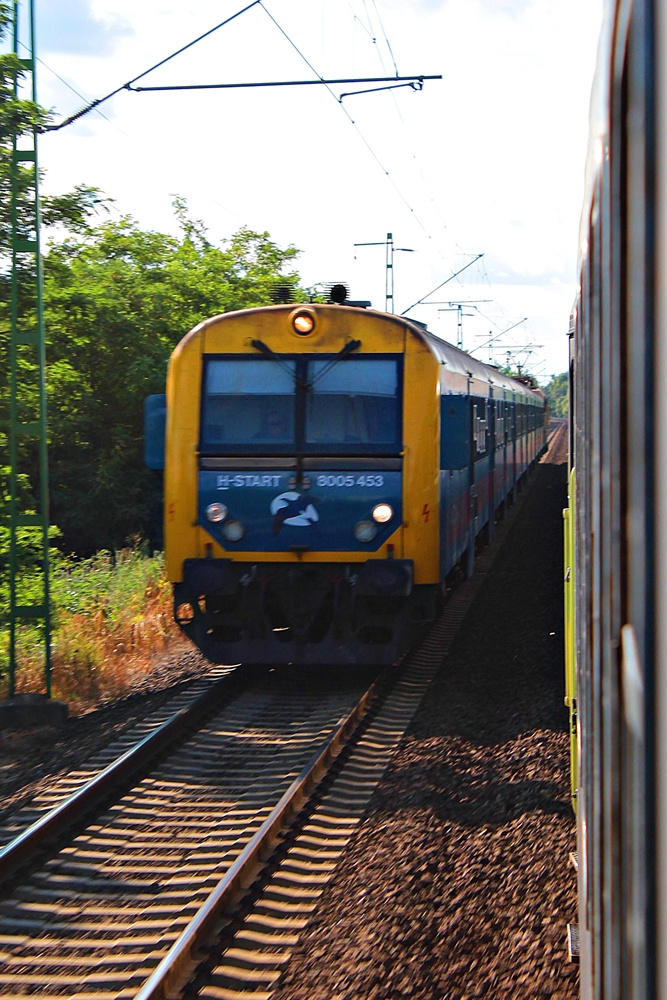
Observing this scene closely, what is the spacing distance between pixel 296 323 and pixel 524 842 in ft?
15.2

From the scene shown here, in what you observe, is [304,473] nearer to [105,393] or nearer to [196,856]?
[196,856]

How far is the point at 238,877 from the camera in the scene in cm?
529

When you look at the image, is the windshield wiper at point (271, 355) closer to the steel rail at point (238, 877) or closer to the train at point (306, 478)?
the train at point (306, 478)

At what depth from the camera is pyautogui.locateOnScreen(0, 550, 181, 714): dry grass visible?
9.88 metres

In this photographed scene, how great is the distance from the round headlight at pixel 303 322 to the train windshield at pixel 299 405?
0.21m

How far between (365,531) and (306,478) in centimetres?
62

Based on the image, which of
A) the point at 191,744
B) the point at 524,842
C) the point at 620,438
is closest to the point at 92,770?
the point at 191,744

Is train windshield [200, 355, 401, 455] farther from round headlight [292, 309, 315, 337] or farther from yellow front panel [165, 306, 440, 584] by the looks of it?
round headlight [292, 309, 315, 337]

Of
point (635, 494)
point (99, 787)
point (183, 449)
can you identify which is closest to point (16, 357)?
point (183, 449)

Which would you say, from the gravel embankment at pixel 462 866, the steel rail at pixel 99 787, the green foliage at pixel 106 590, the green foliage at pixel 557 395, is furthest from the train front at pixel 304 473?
the green foliage at pixel 557 395

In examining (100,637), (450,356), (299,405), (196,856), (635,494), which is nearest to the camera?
(635,494)

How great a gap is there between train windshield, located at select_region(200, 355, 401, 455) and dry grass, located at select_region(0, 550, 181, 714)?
2510 mm

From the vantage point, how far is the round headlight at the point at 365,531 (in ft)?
28.8

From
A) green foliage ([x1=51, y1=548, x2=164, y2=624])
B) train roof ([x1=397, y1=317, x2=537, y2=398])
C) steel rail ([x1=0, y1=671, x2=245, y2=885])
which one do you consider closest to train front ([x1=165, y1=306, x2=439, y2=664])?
train roof ([x1=397, y1=317, x2=537, y2=398])
